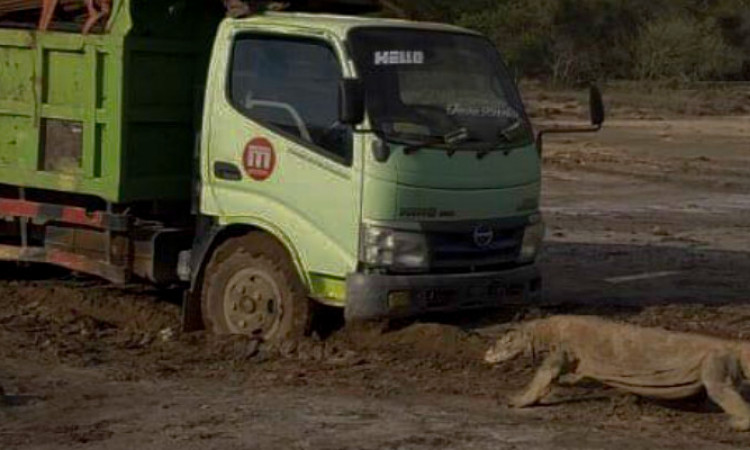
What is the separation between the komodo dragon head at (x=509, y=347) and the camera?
33.0 ft

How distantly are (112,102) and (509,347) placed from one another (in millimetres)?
3418

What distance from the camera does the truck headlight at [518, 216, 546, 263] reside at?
38.3 ft

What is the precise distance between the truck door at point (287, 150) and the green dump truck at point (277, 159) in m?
0.01

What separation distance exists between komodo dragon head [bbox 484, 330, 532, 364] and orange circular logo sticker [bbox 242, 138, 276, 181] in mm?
1994

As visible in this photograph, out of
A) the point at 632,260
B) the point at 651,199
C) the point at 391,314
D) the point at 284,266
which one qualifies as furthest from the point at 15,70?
the point at 651,199

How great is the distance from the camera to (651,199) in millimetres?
24906

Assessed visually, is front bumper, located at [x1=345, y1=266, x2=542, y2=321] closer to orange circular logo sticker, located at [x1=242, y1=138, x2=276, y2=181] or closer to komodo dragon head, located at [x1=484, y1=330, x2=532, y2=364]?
komodo dragon head, located at [x1=484, y1=330, x2=532, y2=364]

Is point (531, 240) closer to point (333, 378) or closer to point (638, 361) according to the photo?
point (333, 378)

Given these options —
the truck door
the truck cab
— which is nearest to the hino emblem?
the truck cab

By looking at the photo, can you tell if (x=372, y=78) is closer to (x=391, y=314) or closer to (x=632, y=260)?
(x=391, y=314)

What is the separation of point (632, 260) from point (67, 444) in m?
9.27

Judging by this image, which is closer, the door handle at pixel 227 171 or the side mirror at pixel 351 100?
the side mirror at pixel 351 100

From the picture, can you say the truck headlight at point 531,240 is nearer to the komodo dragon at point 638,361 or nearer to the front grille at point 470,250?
the front grille at point 470,250

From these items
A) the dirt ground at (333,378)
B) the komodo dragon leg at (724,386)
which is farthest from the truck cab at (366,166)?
the komodo dragon leg at (724,386)
